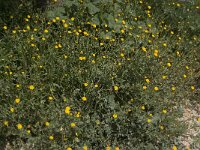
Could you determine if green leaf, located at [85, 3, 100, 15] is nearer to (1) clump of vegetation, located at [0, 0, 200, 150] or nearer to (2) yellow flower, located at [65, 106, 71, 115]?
(1) clump of vegetation, located at [0, 0, 200, 150]

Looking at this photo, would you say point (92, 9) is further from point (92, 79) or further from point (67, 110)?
point (67, 110)

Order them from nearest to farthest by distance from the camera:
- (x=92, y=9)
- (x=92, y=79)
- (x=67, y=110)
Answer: (x=67, y=110) → (x=92, y=79) → (x=92, y=9)

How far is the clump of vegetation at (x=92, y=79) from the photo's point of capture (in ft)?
10.3

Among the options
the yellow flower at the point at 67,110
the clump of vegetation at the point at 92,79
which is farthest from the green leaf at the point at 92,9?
the yellow flower at the point at 67,110

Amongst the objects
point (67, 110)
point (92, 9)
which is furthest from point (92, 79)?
point (92, 9)

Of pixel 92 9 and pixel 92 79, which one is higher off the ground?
pixel 92 9

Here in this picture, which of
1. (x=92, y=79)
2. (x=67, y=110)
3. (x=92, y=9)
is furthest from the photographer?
(x=92, y=9)

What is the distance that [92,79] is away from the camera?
3.61 m

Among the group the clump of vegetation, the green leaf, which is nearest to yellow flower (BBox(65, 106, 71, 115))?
the clump of vegetation

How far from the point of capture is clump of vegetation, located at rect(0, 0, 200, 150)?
10.3 ft

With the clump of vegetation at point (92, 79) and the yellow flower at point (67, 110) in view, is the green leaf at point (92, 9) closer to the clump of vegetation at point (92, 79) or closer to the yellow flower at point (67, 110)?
the clump of vegetation at point (92, 79)

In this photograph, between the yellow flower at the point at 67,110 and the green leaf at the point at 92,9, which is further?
the green leaf at the point at 92,9

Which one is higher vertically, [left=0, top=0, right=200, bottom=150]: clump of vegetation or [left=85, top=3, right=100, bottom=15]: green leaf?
[left=85, top=3, right=100, bottom=15]: green leaf

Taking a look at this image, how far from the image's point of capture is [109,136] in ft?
10.6
